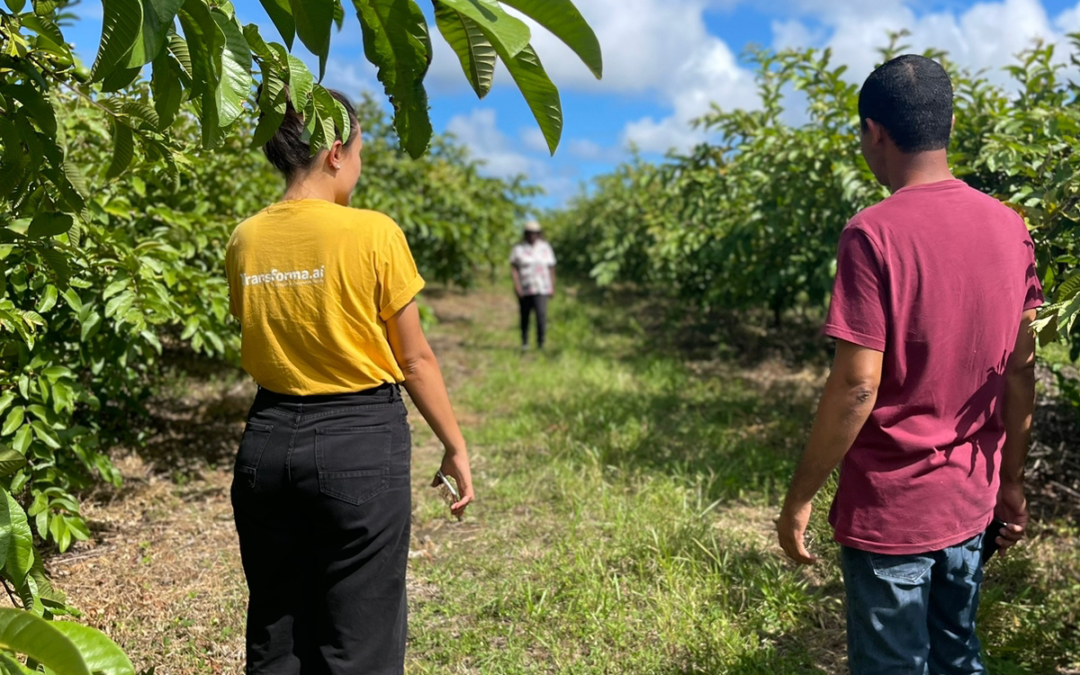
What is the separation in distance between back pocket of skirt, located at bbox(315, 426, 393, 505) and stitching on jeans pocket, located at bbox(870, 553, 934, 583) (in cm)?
98

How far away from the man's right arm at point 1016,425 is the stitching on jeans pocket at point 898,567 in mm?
318

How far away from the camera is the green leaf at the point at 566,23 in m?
0.97

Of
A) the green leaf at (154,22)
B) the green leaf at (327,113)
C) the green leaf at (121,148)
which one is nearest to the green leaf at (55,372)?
the green leaf at (121,148)

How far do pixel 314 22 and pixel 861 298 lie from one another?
105cm

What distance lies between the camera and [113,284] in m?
3.04

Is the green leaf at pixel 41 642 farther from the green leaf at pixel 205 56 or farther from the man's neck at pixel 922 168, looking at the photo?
the man's neck at pixel 922 168

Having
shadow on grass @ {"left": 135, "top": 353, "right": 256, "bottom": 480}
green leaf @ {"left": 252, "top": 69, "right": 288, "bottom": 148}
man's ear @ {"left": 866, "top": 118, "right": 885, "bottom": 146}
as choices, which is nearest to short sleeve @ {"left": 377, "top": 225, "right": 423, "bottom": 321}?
green leaf @ {"left": 252, "top": 69, "right": 288, "bottom": 148}

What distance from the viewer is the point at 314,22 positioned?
1147mm

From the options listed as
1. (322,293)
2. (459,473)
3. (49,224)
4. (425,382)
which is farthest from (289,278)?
(459,473)

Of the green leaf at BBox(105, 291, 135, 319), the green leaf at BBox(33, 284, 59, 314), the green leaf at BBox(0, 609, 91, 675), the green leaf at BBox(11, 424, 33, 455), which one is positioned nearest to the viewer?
the green leaf at BBox(0, 609, 91, 675)

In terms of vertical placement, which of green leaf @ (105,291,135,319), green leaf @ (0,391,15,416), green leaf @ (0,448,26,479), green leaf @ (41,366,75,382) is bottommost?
green leaf @ (0,391,15,416)

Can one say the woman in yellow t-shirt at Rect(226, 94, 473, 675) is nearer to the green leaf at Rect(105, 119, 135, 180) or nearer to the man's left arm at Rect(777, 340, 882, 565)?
the green leaf at Rect(105, 119, 135, 180)

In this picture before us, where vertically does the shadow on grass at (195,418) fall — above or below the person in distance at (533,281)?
below

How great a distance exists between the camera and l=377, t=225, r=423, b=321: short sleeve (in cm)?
184
